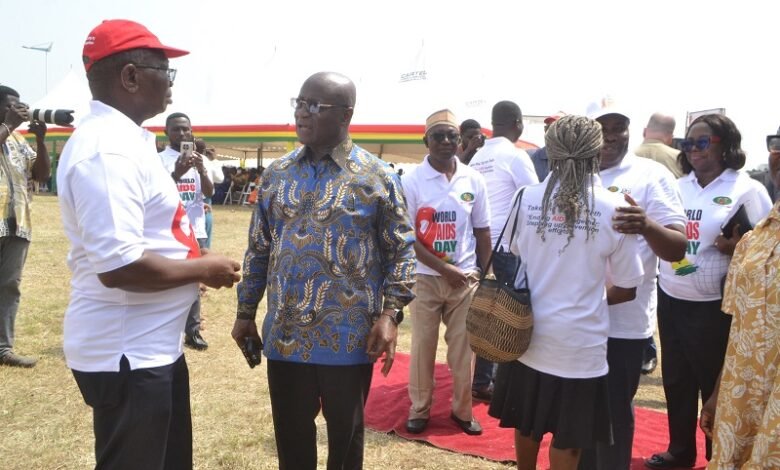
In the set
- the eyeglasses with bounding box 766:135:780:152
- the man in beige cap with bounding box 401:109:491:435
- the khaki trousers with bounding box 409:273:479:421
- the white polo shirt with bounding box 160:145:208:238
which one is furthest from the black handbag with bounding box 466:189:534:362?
the white polo shirt with bounding box 160:145:208:238

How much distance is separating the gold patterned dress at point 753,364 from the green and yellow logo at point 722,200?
49.5 inches

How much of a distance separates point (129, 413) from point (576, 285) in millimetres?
1664

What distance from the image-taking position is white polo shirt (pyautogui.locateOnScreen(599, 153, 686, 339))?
2.92 m

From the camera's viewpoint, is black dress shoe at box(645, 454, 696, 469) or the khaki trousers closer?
black dress shoe at box(645, 454, 696, 469)

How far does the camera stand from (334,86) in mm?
2545

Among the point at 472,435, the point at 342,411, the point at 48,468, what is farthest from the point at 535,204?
the point at 48,468

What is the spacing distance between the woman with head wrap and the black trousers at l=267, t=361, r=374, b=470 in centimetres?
69

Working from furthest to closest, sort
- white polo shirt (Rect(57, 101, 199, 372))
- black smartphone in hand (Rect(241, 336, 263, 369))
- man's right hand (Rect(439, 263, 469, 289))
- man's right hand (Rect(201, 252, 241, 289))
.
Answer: man's right hand (Rect(439, 263, 469, 289)), black smartphone in hand (Rect(241, 336, 263, 369)), man's right hand (Rect(201, 252, 241, 289)), white polo shirt (Rect(57, 101, 199, 372))

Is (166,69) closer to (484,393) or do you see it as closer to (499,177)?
(499,177)

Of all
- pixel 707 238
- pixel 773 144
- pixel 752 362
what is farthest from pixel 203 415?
pixel 773 144

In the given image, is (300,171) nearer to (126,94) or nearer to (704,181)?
(126,94)

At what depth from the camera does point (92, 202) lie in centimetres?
187

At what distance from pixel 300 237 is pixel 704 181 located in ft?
7.58

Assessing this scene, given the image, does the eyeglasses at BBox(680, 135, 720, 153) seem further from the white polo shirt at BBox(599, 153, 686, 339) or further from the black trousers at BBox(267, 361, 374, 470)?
the black trousers at BBox(267, 361, 374, 470)
